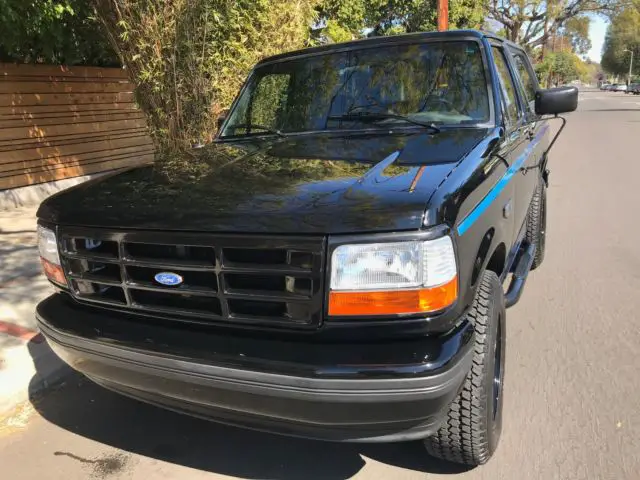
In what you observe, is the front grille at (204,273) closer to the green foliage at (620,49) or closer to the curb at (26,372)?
the curb at (26,372)

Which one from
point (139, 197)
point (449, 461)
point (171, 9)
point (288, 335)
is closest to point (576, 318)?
point (449, 461)

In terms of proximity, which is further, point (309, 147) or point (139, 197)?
point (309, 147)

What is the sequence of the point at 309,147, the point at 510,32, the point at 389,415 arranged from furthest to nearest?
the point at 510,32 → the point at 309,147 → the point at 389,415

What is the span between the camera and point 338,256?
1861 millimetres

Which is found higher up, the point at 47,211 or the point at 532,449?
the point at 47,211

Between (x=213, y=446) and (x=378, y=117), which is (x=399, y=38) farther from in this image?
(x=213, y=446)

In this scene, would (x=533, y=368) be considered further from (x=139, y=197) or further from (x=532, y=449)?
(x=139, y=197)

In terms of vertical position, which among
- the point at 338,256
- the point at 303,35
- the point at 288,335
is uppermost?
the point at 303,35

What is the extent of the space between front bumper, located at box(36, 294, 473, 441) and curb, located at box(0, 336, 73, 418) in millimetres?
1342

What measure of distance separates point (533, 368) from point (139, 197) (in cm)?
245

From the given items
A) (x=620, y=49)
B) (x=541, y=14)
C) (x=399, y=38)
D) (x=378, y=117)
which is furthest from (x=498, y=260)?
(x=620, y=49)

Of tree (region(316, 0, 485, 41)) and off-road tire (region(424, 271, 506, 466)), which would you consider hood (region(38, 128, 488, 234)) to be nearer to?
off-road tire (region(424, 271, 506, 466))

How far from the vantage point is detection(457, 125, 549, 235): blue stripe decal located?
6.71 feet

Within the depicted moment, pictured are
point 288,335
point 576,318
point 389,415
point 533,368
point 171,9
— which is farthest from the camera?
point 171,9
